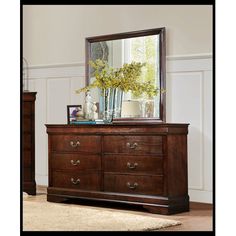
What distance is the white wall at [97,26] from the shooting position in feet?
16.6

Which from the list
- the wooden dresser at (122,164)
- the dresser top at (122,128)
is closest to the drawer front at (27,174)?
the wooden dresser at (122,164)

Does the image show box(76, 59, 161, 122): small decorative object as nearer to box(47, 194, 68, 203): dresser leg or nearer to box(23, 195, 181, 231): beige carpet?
box(47, 194, 68, 203): dresser leg

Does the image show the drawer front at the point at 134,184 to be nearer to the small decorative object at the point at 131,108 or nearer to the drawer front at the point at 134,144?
the drawer front at the point at 134,144

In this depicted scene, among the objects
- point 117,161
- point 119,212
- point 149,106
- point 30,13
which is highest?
point 30,13

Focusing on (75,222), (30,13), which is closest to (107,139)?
(75,222)

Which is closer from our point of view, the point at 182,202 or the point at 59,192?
the point at 182,202

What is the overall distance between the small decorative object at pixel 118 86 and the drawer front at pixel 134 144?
36 centimetres

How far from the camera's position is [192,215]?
4.38 meters

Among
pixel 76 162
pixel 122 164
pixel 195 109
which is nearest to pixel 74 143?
pixel 76 162

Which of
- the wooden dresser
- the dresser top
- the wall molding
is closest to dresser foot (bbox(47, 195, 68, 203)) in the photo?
the wooden dresser

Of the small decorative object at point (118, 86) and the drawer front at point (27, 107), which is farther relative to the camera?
the drawer front at point (27, 107)

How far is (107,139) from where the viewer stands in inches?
189
